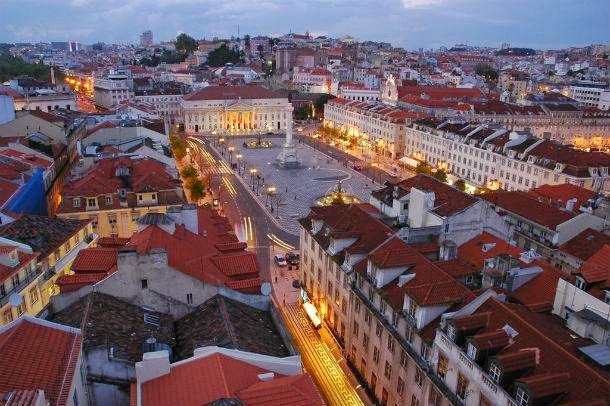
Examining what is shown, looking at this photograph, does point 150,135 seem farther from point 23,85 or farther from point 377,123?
point 23,85

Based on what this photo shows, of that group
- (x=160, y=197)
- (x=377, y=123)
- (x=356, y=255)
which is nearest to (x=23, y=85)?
(x=377, y=123)

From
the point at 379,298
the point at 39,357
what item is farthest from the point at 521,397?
the point at 39,357

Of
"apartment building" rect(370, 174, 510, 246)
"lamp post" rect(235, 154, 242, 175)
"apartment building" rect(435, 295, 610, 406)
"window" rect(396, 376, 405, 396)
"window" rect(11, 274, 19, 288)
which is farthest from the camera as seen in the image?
"lamp post" rect(235, 154, 242, 175)

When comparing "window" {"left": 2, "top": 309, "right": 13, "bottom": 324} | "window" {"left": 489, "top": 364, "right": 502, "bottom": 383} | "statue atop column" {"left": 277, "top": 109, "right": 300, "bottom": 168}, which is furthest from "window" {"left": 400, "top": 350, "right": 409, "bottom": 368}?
"statue atop column" {"left": 277, "top": 109, "right": 300, "bottom": 168}

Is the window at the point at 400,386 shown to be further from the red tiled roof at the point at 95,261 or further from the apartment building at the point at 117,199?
the apartment building at the point at 117,199

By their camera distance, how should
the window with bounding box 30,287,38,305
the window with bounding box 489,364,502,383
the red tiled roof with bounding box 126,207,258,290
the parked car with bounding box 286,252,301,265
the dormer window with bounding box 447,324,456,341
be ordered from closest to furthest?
the window with bounding box 489,364,502,383, the dormer window with bounding box 447,324,456,341, the red tiled roof with bounding box 126,207,258,290, the window with bounding box 30,287,38,305, the parked car with bounding box 286,252,301,265

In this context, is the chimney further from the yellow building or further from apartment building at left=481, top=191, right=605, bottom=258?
apartment building at left=481, top=191, right=605, bottom=258

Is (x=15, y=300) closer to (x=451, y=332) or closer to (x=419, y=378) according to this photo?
(x=419, y=378)
